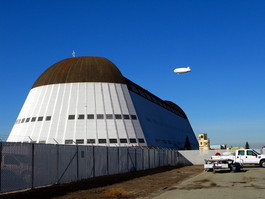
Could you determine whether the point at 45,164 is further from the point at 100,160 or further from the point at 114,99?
the point at 114,99

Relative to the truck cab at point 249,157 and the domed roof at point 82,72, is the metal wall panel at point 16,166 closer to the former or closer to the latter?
the truck cab at point 249,157

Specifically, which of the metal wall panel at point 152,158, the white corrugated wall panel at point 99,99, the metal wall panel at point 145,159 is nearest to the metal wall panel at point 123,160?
the metal wall panel at point 145,159

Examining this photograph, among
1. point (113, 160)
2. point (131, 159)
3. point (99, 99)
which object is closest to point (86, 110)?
point (99, 99)

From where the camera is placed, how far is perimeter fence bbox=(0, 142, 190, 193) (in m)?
16.8

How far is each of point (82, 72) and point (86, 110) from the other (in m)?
8.67

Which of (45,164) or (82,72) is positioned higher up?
(82,72)

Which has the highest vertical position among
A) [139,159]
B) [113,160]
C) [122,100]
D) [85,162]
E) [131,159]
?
[122,100]

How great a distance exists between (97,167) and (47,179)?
294 inches

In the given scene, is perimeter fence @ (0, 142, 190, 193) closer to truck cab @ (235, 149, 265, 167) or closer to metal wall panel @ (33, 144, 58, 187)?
metal wall panel @ (33, 144, 58, 187)

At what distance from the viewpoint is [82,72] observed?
61000 millimetres

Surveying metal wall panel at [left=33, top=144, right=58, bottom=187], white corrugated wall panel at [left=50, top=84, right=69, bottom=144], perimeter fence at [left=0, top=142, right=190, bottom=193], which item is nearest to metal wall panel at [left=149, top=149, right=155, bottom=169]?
perimeter fence at [left=0, top=142, right=190, bottom=193]

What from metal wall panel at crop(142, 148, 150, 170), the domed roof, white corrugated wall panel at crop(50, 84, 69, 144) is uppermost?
the domed roof

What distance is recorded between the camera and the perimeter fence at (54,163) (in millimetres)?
16766

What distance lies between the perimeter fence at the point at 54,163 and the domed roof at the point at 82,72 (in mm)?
27738
